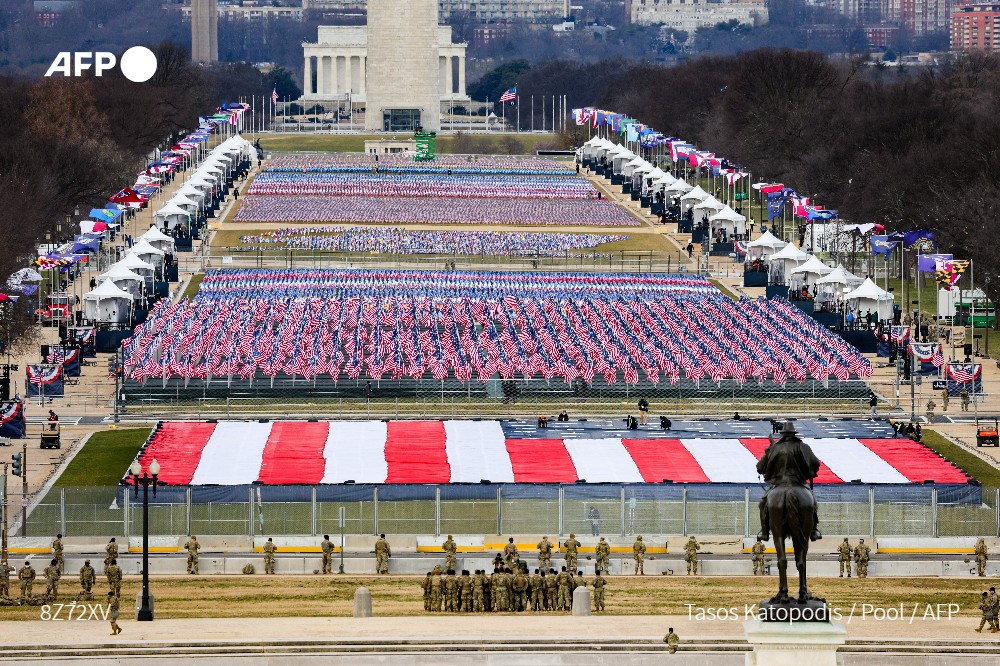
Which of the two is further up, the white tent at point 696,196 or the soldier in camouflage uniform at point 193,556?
the white tent at point 696,196

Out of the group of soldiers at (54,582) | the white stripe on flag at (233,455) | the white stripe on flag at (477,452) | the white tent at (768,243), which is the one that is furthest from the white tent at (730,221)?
the group of soldiers at (54,582)

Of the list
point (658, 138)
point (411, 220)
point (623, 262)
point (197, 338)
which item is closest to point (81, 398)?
point (197, 338)

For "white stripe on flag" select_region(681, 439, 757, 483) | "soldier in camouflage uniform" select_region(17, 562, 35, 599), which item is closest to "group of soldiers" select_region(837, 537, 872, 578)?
"white stripe on flag" select_region(681, 439, 757, 483)

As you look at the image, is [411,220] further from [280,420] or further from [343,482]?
[343,482]

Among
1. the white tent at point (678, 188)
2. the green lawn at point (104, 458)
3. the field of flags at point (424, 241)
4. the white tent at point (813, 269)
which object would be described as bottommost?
the green lawn at point (104, 458)

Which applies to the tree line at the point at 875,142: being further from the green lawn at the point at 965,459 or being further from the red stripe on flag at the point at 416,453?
the red stripe on flag at the point at 416,453

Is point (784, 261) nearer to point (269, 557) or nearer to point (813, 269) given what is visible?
point (813, 269)

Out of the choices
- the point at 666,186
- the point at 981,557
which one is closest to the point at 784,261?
the point at 666,186
